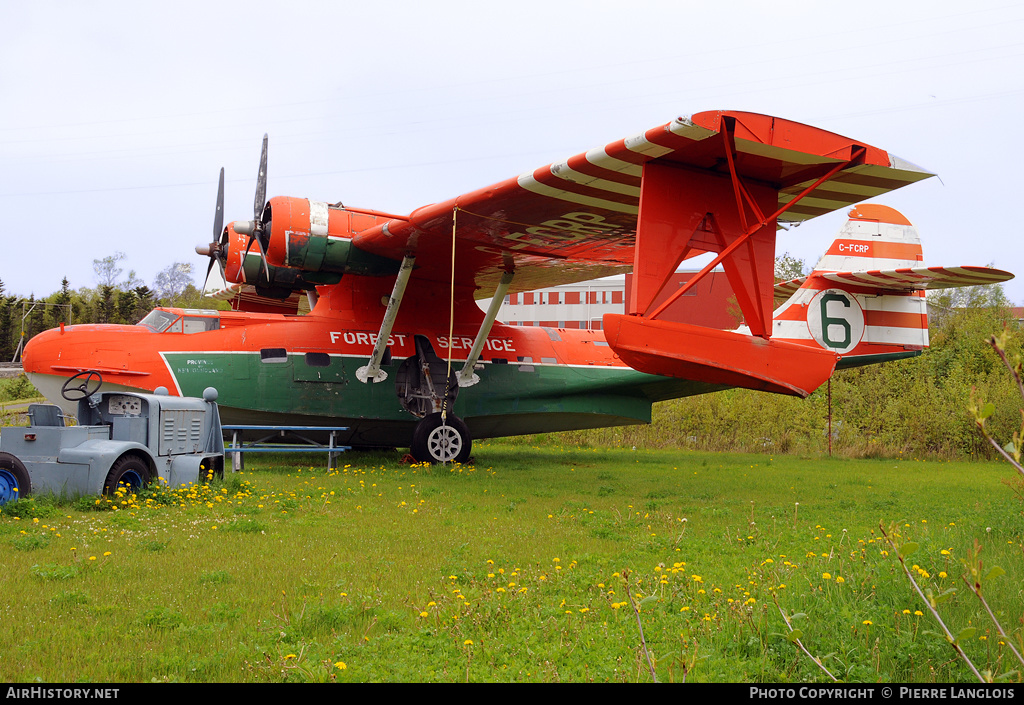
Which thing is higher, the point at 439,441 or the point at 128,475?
the point at 128,475

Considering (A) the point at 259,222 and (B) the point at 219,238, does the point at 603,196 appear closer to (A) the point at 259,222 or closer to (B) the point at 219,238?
(A) the point at 259,222

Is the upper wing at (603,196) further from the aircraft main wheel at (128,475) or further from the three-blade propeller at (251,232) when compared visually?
the aircraft main wheel at (128,475)

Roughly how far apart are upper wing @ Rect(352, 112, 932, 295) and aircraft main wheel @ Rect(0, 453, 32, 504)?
639cm

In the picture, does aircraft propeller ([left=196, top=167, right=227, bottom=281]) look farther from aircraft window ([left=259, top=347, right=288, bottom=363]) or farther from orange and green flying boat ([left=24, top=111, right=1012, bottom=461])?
aircraft window ([left=259, top=347, right=288, bottom=363])

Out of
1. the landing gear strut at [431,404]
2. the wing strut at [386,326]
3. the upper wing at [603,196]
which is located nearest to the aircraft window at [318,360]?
the wing strut at [386,326]

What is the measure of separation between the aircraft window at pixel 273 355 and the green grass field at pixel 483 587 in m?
4.08

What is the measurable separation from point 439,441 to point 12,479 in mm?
7071

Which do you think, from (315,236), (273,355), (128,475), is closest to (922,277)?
(315,236)

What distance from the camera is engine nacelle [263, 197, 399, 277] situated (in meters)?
12.2

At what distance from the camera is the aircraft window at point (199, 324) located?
1302 centimetres

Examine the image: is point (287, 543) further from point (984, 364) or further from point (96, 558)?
point (984, 364)

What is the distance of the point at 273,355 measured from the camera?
1316cm

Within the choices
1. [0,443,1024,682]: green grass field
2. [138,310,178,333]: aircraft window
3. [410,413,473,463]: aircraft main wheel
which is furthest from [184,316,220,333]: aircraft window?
[0,443,1024,682]: green grass field

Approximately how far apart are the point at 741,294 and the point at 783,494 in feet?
10.2
